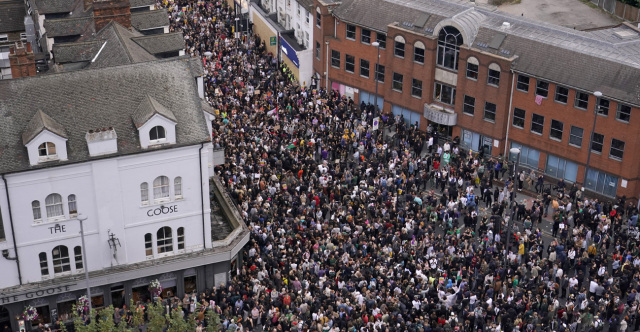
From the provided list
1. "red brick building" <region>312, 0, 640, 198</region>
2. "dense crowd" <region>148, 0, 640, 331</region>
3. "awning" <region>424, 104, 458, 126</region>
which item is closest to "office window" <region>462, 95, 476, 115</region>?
"red brick building" <region>312, 0, 640, 198</region>

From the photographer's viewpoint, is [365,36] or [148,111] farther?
[365,36]

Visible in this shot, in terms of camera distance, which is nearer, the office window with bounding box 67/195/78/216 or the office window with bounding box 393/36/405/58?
the office window with bounding box 67/195/78/216

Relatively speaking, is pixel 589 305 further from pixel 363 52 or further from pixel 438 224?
pixel 363 52

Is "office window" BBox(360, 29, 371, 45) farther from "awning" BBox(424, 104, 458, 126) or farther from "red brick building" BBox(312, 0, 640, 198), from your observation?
"awning" BBox(424, 104, 458, 126)

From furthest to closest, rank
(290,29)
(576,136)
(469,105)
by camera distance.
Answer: (290,29) → (469,105) → (576,136)

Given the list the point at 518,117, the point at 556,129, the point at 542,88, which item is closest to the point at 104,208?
the point at 518,117

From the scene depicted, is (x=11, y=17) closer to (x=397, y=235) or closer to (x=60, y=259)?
(x=60, y=259)

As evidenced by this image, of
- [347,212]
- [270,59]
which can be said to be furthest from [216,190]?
[270,59]
